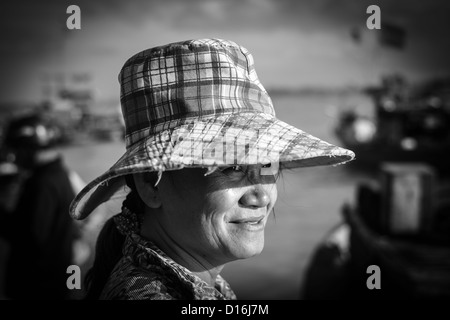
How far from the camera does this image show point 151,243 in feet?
3.81

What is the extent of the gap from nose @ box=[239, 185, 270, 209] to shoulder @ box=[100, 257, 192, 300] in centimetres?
27

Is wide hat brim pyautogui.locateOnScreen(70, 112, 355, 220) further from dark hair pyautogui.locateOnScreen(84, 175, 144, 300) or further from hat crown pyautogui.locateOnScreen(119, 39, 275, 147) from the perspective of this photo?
dark hair pyautogui.locateOnScreen(84, 175, 144, 300)

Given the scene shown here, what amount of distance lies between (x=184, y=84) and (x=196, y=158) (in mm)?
211

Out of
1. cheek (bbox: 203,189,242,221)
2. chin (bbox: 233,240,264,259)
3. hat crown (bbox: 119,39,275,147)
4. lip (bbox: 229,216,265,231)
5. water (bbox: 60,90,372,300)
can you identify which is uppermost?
hat crown (bbox: 119,39,275,147)

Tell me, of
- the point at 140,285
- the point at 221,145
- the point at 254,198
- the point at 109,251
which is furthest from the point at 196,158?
the point at 109,251

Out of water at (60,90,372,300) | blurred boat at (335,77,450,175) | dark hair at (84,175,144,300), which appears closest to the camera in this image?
dark hair at (84,175,144,300)

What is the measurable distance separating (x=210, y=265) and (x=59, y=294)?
249 centimetres

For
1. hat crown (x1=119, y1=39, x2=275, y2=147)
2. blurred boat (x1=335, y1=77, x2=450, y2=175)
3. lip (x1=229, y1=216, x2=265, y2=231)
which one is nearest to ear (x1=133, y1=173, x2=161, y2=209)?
hat crown (x1=119, y1=39, x2=275, y2=147)

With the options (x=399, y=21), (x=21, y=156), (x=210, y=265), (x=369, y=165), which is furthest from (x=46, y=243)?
(x=369, y=165)

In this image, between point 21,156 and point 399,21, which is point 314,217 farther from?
point 21,156

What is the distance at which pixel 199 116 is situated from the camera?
1138mm

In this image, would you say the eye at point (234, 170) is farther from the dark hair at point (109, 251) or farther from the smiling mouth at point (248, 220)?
the dark hair at point (109, 251)

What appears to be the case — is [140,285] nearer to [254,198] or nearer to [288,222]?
[254,198]

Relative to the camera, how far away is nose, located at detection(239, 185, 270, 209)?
3.79 ft
